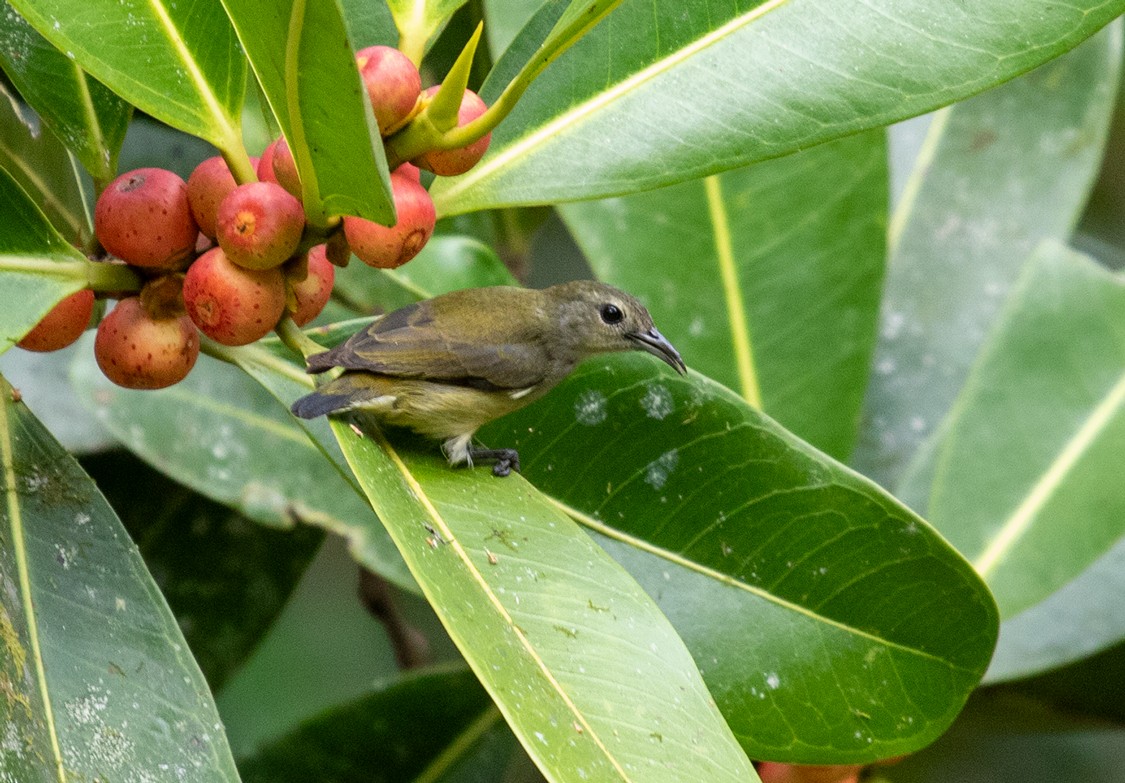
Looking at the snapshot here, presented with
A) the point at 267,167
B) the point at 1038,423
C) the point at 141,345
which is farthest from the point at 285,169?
the point at 1038,423

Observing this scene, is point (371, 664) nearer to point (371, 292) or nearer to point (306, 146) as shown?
point (371, 292)

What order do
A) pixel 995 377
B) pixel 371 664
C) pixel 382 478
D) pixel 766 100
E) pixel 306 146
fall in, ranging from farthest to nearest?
pixel 371 664
pixel 995 377
pixel 766 100
pixel 382 478
pixel 306 146

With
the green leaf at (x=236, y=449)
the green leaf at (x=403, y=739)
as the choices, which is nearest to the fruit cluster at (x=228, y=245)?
the green leaf at (x=236, y=449)

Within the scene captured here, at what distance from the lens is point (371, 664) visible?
4.08 m

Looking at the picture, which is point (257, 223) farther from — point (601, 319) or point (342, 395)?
point (601, 319)

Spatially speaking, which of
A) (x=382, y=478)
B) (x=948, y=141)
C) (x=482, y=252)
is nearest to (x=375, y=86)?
(x=382, y=478)

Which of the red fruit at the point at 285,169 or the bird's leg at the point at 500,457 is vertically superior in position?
the red fruit at the point at 285,169

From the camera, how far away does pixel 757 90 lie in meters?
1.84

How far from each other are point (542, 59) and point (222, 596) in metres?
1.89

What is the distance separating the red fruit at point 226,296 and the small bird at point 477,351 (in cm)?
35

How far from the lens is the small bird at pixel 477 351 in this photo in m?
2.23

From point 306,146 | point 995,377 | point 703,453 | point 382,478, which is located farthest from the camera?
point 995,377

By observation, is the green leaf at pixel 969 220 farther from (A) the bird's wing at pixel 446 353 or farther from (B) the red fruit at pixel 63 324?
(B) the red fruit at pixel 63 324

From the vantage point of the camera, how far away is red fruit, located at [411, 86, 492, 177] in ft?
5.33
